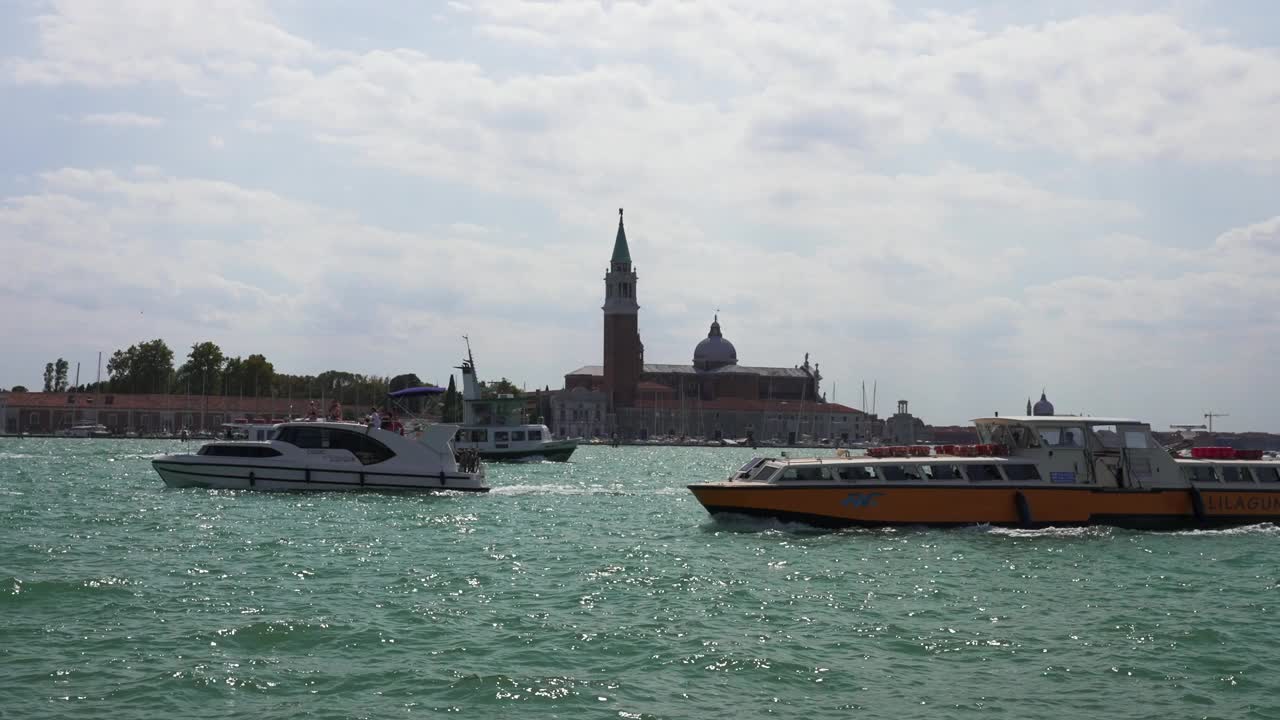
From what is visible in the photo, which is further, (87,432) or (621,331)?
(621,331)

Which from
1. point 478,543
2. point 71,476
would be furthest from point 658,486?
point 478,543

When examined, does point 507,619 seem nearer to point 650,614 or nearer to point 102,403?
point 650,614

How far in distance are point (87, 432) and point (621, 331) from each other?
67.2m

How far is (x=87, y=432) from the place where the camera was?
493ft

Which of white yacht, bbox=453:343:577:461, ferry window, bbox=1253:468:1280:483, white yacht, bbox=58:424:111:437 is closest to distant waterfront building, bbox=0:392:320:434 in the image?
white yacht, bbox=58:424:111:437

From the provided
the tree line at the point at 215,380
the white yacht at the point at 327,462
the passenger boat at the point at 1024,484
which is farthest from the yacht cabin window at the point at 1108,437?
the tree line at the point at 215,380

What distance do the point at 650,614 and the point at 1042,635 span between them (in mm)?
5554

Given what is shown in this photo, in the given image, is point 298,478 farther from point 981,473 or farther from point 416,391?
point 981,473

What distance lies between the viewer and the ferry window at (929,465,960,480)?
3144cm

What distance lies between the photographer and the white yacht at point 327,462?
41438 millimetres

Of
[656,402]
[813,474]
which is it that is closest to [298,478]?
[813,474]

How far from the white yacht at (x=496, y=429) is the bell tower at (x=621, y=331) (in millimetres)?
91037

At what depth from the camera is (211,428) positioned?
151 metres

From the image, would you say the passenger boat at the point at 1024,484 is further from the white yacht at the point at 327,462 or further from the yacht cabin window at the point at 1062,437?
the white yacht at the point at 327,462
